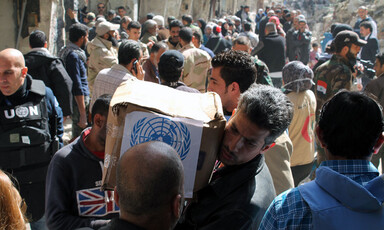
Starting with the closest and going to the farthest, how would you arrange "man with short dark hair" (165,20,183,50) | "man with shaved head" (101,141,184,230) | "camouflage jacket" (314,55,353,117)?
"man with shaved head" (101,141,184,230) < "camouflage jacket" (314,55,353,117) < "man with short dark hair" (165,20,183,50)

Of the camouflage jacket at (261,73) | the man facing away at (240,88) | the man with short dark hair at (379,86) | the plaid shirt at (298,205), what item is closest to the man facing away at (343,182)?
the plaid shirt at (298,205)

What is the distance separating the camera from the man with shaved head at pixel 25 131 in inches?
118

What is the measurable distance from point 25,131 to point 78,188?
3.96ft

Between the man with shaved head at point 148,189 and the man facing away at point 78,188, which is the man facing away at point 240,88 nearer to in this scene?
the man facing away at point 78,188

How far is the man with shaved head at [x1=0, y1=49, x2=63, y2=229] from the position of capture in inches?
118

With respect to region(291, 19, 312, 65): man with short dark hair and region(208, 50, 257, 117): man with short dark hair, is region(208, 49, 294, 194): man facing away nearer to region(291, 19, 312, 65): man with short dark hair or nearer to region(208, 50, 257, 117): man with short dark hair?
region(208, 50, 257, 117): man with short dark hair

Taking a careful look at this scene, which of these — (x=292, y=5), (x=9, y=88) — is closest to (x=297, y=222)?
(x=9, y=88)

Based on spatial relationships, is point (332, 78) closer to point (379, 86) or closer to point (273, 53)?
point (379, 86)

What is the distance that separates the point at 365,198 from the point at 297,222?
0.27 metres

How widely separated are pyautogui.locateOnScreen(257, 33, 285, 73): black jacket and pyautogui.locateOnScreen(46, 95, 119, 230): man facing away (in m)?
6.19

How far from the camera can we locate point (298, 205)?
1.49 metres

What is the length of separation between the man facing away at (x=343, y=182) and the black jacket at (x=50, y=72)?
340 cm

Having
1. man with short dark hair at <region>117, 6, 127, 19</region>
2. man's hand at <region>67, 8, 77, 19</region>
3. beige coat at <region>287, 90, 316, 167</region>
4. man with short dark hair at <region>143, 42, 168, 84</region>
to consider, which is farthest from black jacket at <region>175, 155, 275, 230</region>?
man with short dark hair at <region>117, 6, 127, 19</region>

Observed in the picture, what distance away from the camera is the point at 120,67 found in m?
4.17
